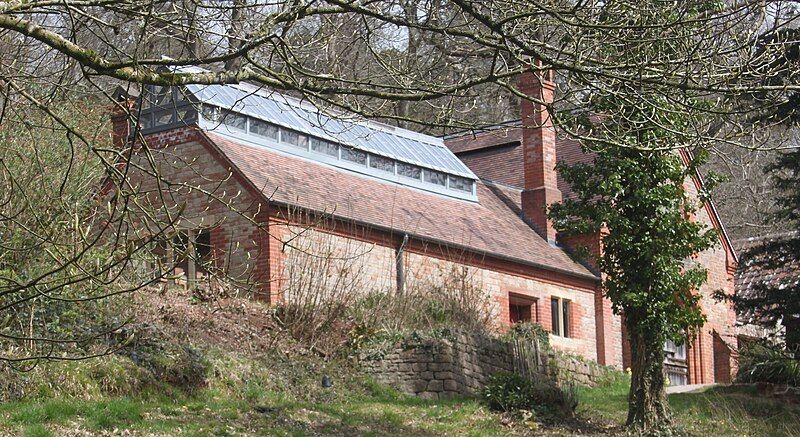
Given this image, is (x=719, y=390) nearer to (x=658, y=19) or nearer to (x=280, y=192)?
(x=280, y=192)

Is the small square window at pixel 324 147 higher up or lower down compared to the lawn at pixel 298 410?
higher up

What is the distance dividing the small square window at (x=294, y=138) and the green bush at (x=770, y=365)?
1005cm

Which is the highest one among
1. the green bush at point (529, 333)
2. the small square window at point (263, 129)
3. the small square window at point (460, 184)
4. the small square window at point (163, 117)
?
the small square window at point (163, 117)

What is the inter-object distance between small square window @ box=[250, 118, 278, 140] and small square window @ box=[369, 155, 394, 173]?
305 cm

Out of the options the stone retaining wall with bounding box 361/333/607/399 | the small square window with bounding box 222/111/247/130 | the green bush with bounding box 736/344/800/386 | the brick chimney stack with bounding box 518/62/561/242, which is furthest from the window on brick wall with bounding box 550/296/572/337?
the small square window with bounding box 222/111/247/130

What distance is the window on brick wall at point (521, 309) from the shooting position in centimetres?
2791

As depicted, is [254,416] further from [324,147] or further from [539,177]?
[539,177]

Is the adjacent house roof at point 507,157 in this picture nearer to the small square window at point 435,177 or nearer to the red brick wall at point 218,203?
the small square window at point 435,177

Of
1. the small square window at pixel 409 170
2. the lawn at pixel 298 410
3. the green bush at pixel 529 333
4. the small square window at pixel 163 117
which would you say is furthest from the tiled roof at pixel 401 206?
the lawn at pixel 298 410

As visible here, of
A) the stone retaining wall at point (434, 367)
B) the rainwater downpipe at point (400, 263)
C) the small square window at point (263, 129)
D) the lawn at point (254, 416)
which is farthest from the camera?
the small square window at point (263, 129)

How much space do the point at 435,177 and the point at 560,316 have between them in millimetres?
4472

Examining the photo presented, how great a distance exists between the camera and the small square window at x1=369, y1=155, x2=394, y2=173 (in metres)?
27.7

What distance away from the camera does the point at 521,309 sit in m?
28.4

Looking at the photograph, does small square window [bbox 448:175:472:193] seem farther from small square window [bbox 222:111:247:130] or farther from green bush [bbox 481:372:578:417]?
green bush [bbox 481:372:578:417]
